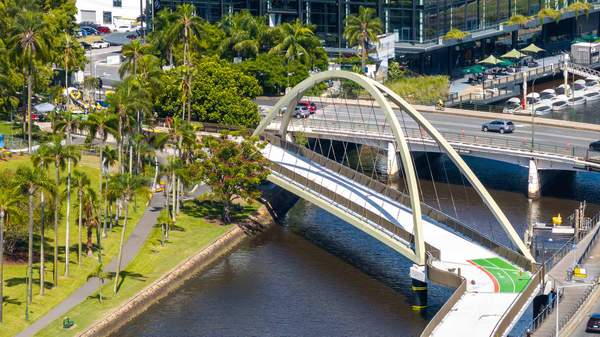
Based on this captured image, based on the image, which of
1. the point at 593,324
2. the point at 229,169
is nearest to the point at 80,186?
the point at 229,169

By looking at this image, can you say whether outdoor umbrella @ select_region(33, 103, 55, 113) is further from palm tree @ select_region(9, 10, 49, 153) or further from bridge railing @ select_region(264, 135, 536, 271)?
bridge railing @ select_region(264, 135, 536, 271)

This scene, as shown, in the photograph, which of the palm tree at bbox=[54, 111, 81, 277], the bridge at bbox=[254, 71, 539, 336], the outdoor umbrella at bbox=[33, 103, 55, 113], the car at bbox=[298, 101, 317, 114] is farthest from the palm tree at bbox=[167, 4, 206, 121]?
the palm tree at bbox=[54, 111, 81, 277]

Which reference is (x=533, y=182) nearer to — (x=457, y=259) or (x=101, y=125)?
(x=457, y=259)

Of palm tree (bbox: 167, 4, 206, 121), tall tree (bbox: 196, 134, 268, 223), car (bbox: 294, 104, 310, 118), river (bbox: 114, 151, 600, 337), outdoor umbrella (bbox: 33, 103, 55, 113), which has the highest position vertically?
palm tree (bbox: 167, 4, 206, 121)

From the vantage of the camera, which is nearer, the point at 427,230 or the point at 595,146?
the point at 427,230

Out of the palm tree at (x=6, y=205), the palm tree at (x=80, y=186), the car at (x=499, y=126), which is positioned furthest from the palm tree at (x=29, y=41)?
the car at (x=499, y=126)

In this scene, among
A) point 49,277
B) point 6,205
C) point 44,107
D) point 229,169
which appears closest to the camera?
point 6,205
